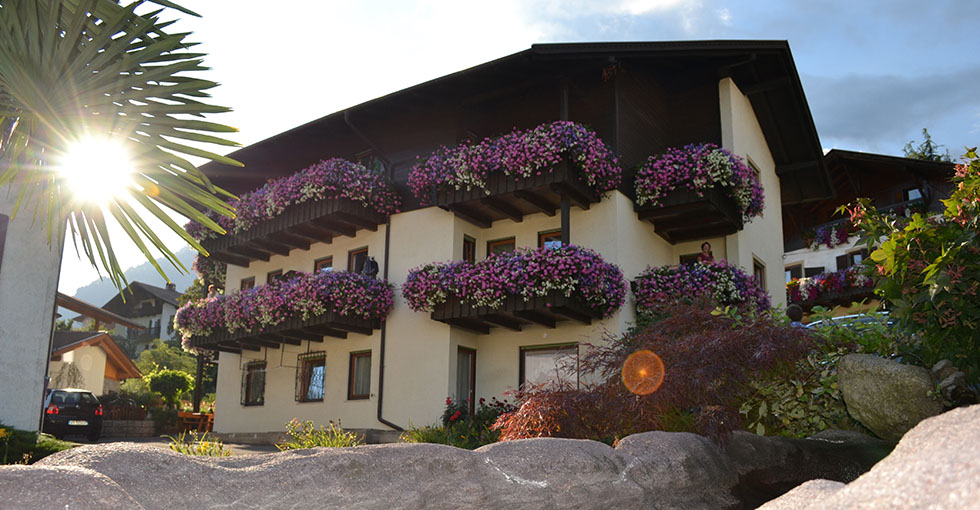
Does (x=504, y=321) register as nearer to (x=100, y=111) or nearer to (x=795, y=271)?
(x=100, y=111)

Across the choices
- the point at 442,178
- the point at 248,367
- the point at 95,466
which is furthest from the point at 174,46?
the point at 248,367

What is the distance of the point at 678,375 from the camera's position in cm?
909

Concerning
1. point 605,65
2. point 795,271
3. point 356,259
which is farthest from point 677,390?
point 795,271

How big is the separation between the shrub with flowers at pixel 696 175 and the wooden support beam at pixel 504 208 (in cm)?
286

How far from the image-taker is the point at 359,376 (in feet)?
68.3

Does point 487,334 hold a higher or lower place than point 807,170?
lower

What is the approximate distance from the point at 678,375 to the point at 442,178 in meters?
10.7

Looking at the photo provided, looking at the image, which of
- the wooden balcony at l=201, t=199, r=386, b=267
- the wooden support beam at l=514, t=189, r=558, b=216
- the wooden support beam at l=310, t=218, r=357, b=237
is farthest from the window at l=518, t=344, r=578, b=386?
the wooden support beam at l=310, t=218, r=357, b=237

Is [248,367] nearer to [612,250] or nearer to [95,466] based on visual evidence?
[612,250]

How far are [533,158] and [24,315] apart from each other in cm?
1000

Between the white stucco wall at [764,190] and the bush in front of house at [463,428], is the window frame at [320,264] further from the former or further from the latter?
the white stucco wall at [764,190]

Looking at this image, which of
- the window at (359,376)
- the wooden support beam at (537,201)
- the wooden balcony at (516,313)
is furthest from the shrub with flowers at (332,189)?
the wooden support beam at (537,201)

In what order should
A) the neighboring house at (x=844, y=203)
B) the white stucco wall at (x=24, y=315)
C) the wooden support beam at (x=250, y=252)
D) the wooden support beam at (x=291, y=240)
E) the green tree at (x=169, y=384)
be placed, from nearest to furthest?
1. the white stucco wall at (x=24, y=315)
2. the wooden support beam at (x=291, y=240)
3. the wooden support beam at (x=250, y=252)
4. the neighboring house at (x=844, y=203)
5. the green tree at (x=169, y=384)

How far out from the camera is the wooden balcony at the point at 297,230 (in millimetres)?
20594
